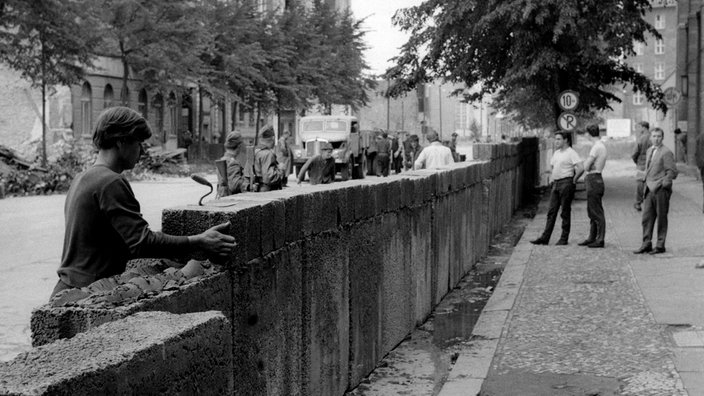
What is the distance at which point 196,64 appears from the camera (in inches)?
1581

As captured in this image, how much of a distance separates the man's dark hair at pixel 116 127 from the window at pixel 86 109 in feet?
129

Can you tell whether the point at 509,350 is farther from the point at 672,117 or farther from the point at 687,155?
the point at 672,117

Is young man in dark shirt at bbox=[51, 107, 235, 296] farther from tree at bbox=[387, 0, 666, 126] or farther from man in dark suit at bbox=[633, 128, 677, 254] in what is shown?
tree at bbox=[387, 0, 666, 126]

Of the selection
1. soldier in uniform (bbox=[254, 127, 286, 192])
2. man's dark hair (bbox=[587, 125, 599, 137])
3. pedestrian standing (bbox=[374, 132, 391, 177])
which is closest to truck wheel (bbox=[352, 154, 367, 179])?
pedestrian standing (bbox=[374, 132, 391, 177])

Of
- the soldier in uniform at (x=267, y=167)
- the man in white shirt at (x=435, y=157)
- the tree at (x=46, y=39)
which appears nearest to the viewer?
the soldier in uniform at (x=267, y=167)

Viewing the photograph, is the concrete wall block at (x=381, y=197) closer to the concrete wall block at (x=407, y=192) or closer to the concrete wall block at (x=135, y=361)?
the concrete wall block at (x=407, y=192)

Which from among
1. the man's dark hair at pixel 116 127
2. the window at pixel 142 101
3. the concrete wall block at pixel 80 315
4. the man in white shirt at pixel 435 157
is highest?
the window at pixel 142 101

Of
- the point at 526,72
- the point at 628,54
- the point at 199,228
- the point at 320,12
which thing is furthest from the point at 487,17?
the point at 320,12

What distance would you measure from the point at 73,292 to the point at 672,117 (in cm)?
4446

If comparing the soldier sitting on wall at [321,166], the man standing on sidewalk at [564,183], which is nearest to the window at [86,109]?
the soldier sitting on wall at [321,166]

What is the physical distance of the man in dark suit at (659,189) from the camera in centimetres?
1439

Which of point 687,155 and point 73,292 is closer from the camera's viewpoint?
point 73,292

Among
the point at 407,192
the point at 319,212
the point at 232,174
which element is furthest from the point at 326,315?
the point at 232,174

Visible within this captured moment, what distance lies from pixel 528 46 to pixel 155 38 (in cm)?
1627
